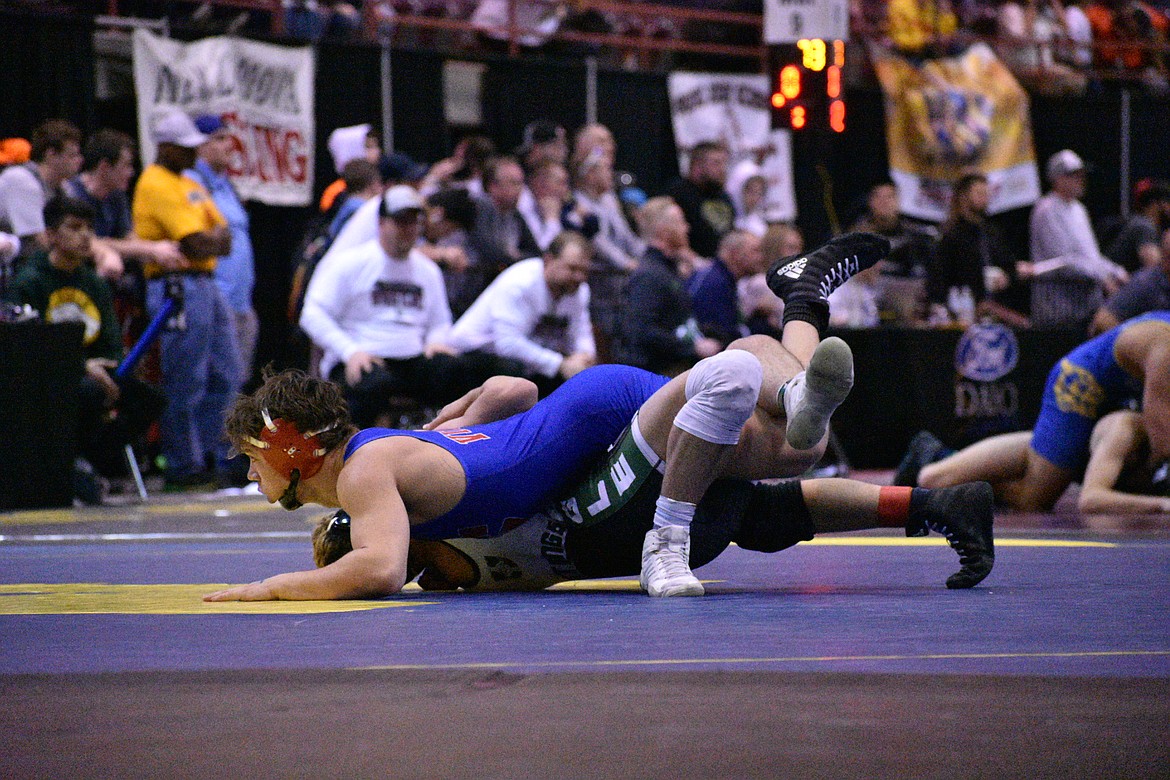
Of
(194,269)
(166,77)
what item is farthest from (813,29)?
(194,269)

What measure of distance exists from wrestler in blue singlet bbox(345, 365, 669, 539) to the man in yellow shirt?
4797 mm

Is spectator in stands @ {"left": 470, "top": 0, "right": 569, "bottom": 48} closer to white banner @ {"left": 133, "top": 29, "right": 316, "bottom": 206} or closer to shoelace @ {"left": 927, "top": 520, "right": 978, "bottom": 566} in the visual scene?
white banner @ {"left": 133, "top": 29, "right": 316, "bottom": 206}

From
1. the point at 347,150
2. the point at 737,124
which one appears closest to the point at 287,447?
the point at 347,150

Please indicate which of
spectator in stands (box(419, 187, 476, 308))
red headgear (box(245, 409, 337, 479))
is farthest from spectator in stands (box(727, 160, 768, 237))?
red headgear (box(245, 409, 337, 479))

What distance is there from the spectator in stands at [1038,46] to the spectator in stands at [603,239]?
604 cm

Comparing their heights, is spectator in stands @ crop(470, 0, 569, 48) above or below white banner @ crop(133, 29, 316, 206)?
above

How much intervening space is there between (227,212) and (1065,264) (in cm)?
701

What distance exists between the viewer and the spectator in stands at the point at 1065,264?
12.6 metres

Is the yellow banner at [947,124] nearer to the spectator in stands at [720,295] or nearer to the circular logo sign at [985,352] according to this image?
the circular logo sign at [985,352]

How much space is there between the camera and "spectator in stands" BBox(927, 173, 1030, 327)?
11555 millimetres

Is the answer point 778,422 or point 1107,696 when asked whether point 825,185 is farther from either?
point 1107,696

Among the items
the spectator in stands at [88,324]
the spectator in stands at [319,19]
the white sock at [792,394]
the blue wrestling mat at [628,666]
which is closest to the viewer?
the blue wrestling mat at [628,666]

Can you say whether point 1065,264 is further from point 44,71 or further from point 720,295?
point 44,71

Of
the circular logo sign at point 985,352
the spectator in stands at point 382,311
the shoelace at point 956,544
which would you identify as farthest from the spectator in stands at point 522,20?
the shoelace at point 956,544
